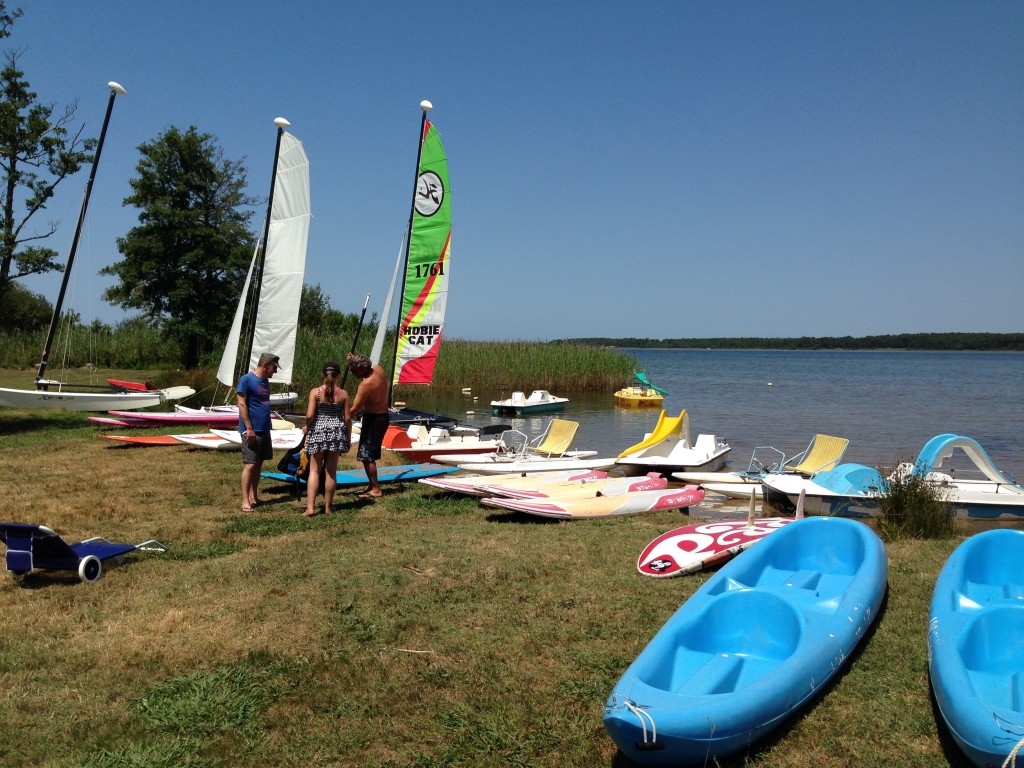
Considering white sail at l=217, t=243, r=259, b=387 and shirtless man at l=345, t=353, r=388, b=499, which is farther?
white sail at l=217, t=243, r=259, b=387

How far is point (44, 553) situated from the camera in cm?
513

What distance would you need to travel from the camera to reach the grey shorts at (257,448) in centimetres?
779

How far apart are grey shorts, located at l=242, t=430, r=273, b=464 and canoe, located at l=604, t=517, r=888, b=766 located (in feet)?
17.0

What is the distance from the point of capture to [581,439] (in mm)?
19891

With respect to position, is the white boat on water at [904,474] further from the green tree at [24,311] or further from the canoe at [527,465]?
the green tree at [24,311]

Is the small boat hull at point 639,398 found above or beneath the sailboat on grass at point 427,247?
beneath

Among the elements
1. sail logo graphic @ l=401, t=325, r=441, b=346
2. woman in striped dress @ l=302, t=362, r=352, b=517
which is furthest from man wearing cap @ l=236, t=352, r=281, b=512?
sail logo graphic @ l=401, t=325, r=441, b=346

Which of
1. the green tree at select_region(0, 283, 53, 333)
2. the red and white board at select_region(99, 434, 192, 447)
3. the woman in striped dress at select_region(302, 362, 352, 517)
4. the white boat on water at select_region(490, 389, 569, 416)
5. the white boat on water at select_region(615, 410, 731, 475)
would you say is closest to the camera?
the woman in striped dress at select_region(302, 362, 352, 517)

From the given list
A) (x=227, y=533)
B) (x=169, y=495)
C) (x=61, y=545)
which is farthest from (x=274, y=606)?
(x=169, y=495)

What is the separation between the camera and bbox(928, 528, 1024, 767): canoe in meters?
2.96

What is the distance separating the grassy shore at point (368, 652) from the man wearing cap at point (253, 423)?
2.73ft

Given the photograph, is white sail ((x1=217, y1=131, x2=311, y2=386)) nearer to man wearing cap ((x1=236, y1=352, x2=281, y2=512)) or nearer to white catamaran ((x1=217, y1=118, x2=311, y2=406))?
white catamaran ((x1=217, y1=118, x2=311, y2=406))

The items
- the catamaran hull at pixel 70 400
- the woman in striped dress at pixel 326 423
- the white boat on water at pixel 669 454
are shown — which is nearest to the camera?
the woman in striped dress at pixel 326 423

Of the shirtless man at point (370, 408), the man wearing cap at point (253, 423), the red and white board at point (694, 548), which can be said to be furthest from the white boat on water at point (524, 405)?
the red and white board at point (694, 548)
